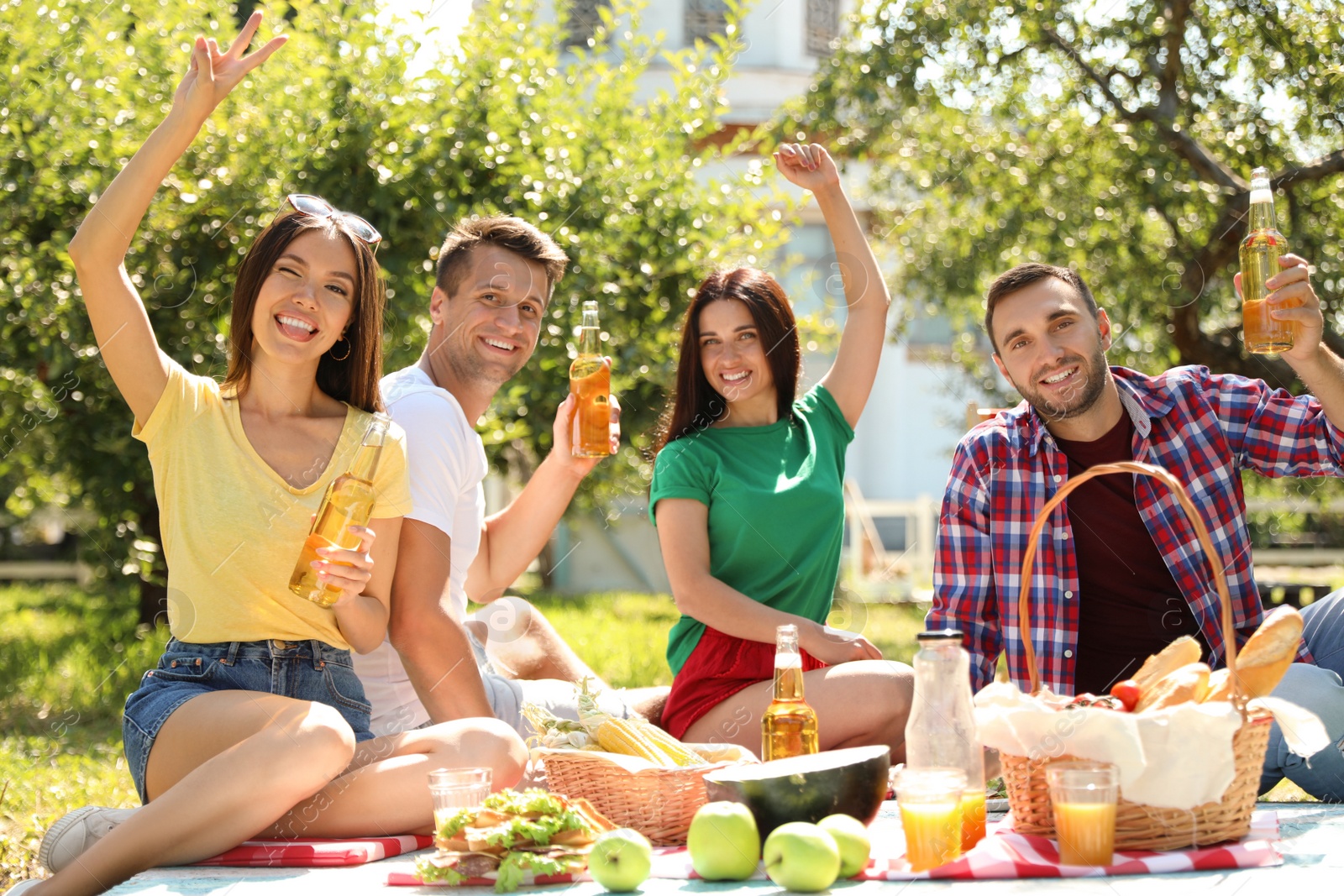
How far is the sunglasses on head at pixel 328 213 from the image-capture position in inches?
133

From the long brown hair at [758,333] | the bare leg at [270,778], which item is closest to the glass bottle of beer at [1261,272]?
the long brown hair at [758,333]

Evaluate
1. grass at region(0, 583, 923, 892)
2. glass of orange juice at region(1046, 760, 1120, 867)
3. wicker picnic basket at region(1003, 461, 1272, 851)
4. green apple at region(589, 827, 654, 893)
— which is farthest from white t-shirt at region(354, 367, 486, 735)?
glass of orange juice at region(1046, 760, 1120, 867)

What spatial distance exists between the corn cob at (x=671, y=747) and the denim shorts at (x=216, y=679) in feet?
2.61

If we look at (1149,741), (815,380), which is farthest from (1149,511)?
(815,380)

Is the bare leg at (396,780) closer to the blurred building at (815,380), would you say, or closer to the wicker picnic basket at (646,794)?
the wicker picnic basket at (646,794)

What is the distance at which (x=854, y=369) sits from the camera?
429 cm

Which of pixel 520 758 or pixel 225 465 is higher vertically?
pixel 225 465

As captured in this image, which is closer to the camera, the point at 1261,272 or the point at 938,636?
the point at 938,636

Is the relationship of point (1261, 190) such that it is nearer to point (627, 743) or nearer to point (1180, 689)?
point (1180, 689)

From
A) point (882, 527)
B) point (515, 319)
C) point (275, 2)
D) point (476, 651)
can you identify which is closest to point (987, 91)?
point (275, 2)

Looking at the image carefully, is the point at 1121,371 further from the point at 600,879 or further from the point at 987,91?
the point at 987,91

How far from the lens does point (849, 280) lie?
4.23 metres

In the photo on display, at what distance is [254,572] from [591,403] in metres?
1.18

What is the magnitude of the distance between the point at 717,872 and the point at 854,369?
82.7 inches
